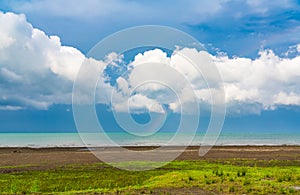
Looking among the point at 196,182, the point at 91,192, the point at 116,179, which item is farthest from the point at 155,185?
the point at 116,179

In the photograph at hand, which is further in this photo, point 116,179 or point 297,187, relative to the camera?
point 116,179

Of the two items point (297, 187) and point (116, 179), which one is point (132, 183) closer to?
point (116, 179)

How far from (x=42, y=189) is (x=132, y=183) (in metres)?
5.98

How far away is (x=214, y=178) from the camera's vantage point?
80.4 ft

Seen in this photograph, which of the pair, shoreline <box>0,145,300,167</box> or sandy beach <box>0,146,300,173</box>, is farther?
shoreline <box>0,145,300,167</box>

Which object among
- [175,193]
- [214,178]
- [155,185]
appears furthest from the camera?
[214,178]

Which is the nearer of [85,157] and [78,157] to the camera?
[85,157]

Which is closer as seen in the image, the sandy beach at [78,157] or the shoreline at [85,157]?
the sandy beach at [78,157]

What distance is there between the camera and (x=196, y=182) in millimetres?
23375

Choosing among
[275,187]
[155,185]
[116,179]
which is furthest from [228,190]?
[116,179]

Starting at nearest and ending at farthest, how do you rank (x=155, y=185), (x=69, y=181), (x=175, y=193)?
1. (x=175, y=193)
2. (x=155, y=185)
3. (x=69, y=181)

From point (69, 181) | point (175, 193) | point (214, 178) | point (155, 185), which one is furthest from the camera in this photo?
point (69, 181)

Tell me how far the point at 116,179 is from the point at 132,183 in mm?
2829

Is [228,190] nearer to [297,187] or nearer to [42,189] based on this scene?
[297,187]
